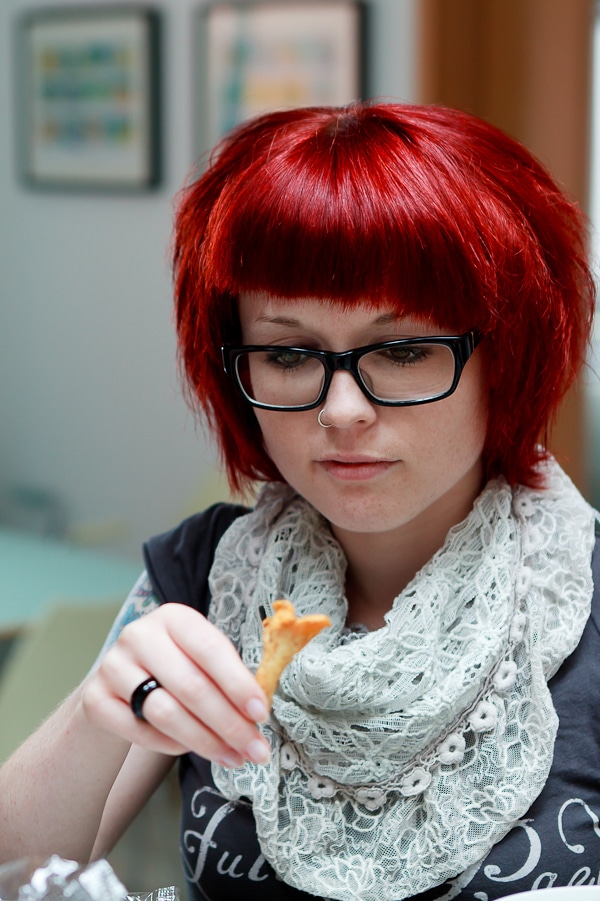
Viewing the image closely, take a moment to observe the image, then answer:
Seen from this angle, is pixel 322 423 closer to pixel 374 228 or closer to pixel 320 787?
pixel 374 228

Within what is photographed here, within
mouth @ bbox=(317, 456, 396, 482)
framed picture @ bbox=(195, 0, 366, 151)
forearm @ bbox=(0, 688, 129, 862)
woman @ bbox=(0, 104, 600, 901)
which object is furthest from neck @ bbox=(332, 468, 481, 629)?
framed picture @ bbox=(195, 0, 366, 151)

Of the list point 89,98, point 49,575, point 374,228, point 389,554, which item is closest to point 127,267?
point 89,98

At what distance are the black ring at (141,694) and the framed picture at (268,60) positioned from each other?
1.90m

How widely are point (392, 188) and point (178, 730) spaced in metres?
0.46

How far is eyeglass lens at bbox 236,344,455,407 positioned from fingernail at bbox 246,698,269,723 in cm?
30

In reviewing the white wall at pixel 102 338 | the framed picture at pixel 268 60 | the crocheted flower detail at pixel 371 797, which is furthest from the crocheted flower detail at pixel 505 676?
the framed picture at pixel 268 60

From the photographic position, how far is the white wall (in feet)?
7.91

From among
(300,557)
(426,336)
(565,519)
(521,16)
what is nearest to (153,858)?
(300,557)

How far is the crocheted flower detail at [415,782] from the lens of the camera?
0.91 meters

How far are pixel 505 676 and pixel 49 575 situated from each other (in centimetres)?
154

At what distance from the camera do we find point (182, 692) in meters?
0.70

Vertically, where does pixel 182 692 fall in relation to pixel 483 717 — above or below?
above

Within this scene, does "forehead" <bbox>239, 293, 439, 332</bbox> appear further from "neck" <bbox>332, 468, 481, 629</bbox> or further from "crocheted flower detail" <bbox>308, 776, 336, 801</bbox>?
"crocheted flower detail" <bbox>308, 776, 336, 801</bbox>

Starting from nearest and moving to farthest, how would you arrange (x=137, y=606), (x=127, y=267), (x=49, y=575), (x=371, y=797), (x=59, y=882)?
(x=59, y=882), (x=371, y=797), (x=137, y=606), (x=49, y=575), (x=127, y=267)
